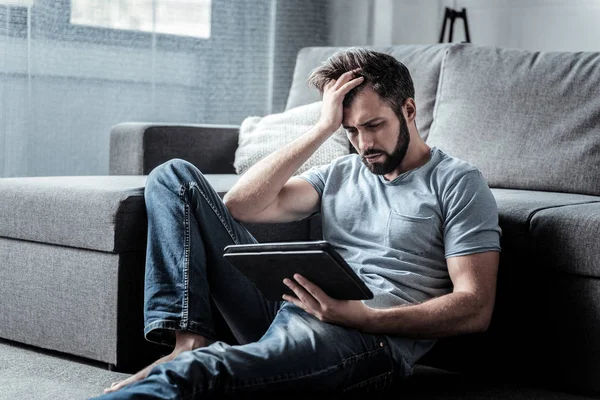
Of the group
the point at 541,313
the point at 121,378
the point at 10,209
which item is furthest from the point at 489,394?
the point at 10,209

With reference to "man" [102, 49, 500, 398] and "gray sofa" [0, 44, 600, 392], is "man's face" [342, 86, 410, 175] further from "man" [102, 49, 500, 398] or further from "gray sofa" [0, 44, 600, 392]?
"gray sofa" [0, 44, 600, 392]

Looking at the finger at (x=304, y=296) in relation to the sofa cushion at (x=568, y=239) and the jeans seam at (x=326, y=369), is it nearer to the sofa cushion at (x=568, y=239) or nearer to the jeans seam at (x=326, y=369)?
the jeans seam at (x=326, y=369)

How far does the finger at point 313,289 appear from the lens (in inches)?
67.5

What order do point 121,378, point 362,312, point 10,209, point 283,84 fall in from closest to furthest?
1. point 362,312
2. point 121,378
3. point 10,209
4. point 283,84

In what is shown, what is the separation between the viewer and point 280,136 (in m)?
2.95

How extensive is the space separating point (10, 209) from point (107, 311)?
1.34ft

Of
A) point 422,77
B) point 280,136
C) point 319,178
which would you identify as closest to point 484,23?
point 422,77

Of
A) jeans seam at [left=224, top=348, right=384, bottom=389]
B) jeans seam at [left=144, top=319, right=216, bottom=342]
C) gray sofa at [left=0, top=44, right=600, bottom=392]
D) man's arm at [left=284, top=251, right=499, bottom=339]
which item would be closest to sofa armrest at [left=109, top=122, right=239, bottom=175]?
gray sofa at [left=0, top=44, right=600, bottom=392]

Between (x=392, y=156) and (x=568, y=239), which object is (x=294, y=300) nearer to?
(x=392, y=156)

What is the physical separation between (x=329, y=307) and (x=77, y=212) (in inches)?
29.8

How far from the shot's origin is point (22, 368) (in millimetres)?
2188

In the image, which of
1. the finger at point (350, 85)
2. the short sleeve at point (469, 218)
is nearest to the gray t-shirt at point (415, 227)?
the short sleeve at point (469, 218)

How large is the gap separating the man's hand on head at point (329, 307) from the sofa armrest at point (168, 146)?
4.22 feet

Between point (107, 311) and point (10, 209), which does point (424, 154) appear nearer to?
point (107, 311)
